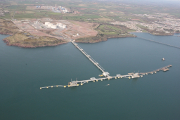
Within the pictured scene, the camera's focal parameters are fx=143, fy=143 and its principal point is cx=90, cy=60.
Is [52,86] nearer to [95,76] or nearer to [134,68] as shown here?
[95,76]

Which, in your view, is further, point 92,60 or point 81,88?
point 92,60

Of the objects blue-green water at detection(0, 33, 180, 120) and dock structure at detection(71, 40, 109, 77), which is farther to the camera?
dock structure at detection(71, 40, 109, 77)

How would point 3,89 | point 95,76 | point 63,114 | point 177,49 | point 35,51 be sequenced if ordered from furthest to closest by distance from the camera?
point 177,49 < point 35,51 < point 95,76 < point 3,89 < point 63,114

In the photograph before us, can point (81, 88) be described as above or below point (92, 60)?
below

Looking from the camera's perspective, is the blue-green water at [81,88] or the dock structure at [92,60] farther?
the dock structure at [92,60]

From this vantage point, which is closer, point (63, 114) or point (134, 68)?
point (63, 114)

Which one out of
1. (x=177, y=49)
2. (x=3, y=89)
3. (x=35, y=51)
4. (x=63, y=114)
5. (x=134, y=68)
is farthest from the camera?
(x=177, y=49)

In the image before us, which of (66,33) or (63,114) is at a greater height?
(66,33)

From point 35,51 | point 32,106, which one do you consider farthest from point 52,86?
point 35,51
